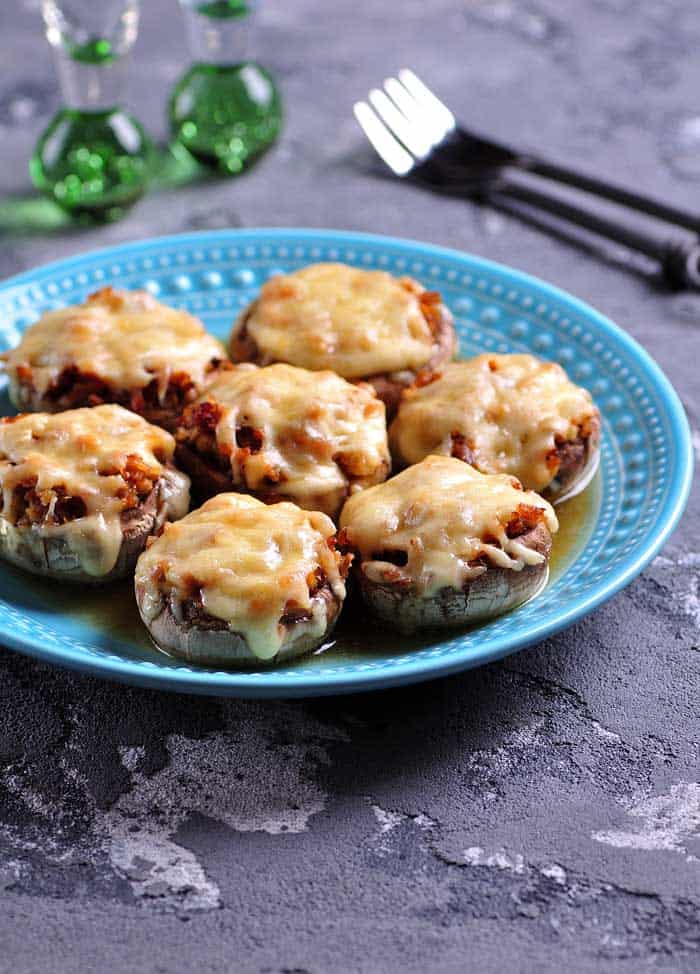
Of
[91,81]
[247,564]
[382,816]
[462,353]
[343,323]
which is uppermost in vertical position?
[91,81]

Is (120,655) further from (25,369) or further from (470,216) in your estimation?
(470,216)

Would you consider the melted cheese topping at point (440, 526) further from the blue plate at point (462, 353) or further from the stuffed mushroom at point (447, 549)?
the blue plate at point (462, 353)

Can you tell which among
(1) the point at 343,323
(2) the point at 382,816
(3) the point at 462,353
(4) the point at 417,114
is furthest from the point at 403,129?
(2) the point at 382,816

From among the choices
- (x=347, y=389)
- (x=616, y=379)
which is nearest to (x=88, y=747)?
(x=347, y=389)

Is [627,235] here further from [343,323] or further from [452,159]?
[343,323]

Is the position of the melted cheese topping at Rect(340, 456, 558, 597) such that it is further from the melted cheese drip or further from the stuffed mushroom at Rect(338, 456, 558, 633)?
the melted cheese drip

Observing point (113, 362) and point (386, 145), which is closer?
point (113, 362)

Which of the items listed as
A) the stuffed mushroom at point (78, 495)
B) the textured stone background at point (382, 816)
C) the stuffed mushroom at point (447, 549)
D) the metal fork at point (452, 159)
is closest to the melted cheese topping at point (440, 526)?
the stuffed mushroom at point (447, 549)
